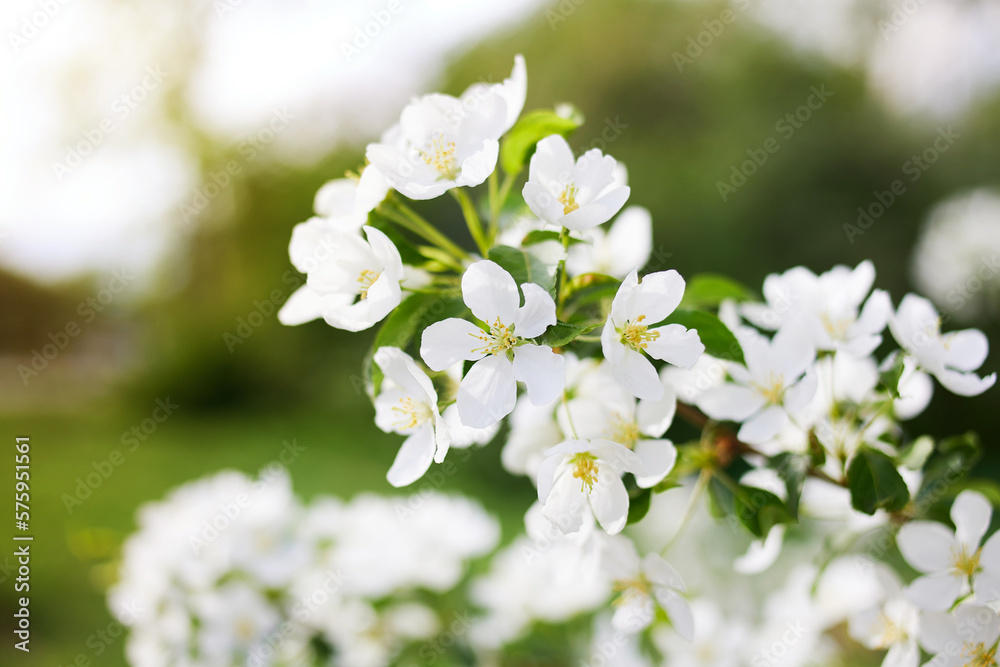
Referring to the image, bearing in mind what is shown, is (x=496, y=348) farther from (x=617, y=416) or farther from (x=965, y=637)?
(x=965, y=637)

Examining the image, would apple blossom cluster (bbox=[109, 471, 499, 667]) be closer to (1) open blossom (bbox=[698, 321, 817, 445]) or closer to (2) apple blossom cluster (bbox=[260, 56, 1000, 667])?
(2) apple blossom cluster (bbox=[260, 56, 1000, 667])

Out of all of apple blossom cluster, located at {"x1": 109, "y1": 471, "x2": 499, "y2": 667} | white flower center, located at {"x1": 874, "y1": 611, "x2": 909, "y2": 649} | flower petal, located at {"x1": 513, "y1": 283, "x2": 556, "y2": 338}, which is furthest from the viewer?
apple blossom cluster, located at {"x1": 109, "y1": 471, "x2": 499, "y2": 667}

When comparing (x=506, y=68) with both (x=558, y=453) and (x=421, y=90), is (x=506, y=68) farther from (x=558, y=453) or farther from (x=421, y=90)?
(x=558, y=453)

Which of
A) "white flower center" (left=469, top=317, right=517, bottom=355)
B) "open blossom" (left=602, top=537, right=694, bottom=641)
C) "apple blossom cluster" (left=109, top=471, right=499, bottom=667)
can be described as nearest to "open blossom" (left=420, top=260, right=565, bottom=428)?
"white flower center" (left=469, top=317, right=517, bottom=355)

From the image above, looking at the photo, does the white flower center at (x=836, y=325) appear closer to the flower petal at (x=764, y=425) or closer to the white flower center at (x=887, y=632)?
the flower petal at (x=764, y=425)

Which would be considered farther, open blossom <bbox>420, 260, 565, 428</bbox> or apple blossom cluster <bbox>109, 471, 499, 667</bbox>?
apple blossom cluster <bbox>109, 471, 499, 667</bbox>

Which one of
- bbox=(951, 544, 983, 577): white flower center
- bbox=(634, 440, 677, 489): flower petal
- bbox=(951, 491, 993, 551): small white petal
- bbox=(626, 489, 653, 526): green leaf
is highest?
bbox=(634, 440, 677, 489): flower petal

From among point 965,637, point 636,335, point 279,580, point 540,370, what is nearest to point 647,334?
point 636,335
